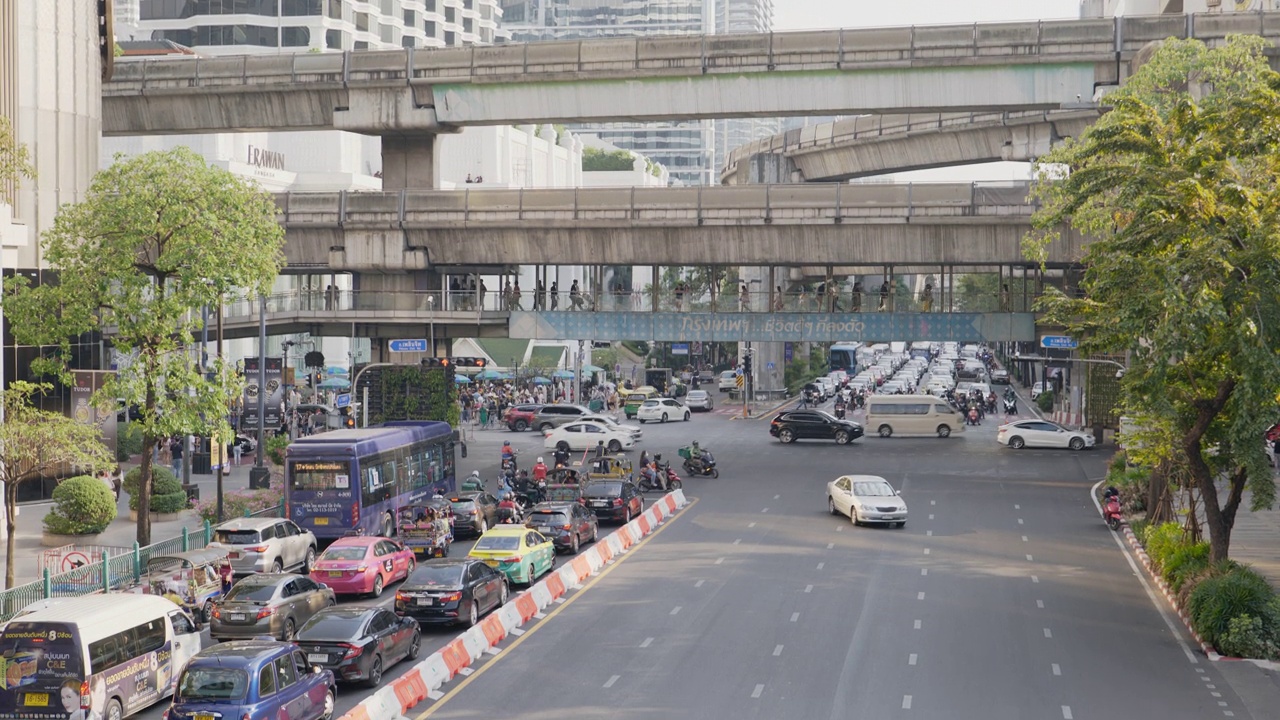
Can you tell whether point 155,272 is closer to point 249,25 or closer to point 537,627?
point 537,627

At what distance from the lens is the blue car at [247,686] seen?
1805 centimetres

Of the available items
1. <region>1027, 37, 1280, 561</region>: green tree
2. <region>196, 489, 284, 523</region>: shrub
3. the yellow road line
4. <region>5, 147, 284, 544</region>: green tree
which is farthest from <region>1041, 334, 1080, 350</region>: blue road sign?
<region>5, 147, 284, 544</region>: green tree

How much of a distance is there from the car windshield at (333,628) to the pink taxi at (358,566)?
6.03 meters

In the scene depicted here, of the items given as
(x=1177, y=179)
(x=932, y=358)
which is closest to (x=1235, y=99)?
(x=1177, y=179)

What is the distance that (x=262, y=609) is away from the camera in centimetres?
2422

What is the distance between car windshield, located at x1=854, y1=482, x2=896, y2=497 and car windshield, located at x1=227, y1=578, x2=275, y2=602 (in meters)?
19.2

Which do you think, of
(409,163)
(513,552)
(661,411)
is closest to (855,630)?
(513,552)

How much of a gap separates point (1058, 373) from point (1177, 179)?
2288 inches

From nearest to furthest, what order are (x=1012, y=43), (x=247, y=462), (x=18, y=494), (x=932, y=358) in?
1. (x=18, y=494)
2. (x=1012, y=43)
3. (x=247, y=462)
4. (x=932, y=358)

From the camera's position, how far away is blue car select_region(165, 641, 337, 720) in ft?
59.2

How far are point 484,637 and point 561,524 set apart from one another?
9877 mm

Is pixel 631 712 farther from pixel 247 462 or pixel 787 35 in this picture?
pixel 247 462

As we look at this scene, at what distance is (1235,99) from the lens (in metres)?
26.6

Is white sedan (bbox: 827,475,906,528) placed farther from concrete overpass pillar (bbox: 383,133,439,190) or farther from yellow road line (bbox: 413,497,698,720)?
concrete overpass pillar (bbox: 383,133,439,190)
